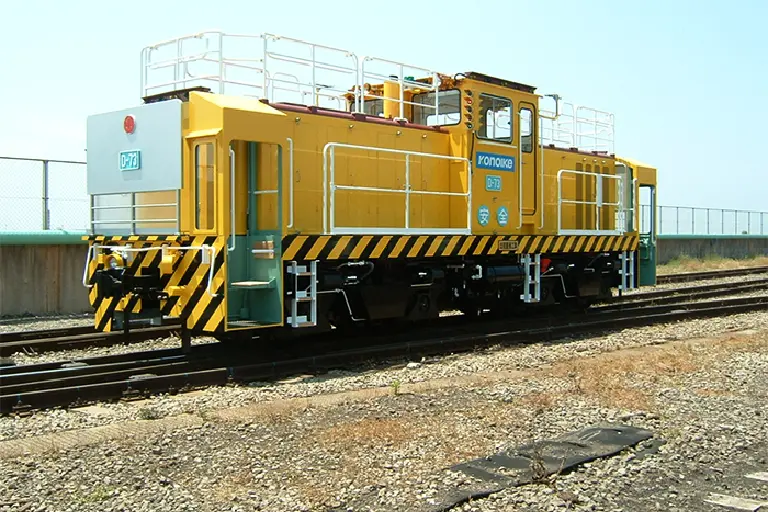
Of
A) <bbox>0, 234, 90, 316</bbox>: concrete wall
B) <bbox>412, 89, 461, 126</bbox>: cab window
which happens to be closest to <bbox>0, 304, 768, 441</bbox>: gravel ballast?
<bbox>412, 89, 461, 126</bbox>: cab window

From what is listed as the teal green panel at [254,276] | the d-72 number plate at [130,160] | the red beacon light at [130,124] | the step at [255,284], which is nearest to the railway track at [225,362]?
the teal green panel at [254,276]

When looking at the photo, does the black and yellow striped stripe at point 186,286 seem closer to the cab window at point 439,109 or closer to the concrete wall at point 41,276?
the cab window at point 439,109

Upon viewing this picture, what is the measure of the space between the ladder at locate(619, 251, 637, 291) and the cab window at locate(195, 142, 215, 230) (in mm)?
9429

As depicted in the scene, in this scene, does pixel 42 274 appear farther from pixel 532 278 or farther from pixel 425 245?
pixel 532 278

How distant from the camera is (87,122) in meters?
10.9

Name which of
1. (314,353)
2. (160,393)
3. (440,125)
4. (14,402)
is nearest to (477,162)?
(440,125)

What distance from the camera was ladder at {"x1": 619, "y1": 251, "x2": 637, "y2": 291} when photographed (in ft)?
52.7

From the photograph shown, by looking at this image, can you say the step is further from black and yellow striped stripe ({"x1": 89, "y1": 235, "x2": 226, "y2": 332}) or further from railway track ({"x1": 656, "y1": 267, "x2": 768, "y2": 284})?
railway track ({"x1": 656, "y1": 267, "x2": 768, "y2": 284})

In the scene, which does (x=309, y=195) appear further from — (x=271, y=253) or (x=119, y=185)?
(x=119, y=185)

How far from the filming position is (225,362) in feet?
32.1

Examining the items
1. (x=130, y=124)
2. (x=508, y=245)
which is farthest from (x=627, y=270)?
(x=130, y=124)

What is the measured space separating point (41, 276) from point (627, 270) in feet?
38.5

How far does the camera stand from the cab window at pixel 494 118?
500 inches

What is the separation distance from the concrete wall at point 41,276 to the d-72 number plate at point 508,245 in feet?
27.9
